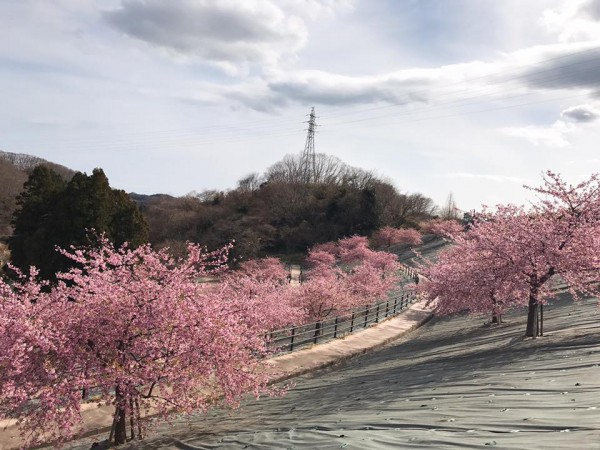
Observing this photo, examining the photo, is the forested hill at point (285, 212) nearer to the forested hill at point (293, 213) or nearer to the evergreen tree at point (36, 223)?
the forested hill at point (293, 213)

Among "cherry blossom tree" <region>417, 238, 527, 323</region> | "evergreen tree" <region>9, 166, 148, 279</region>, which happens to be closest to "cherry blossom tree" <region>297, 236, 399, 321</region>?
"cherry blossom tree" <region>417, 238, 527, 323</region>

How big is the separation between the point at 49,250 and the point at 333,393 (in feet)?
85.2

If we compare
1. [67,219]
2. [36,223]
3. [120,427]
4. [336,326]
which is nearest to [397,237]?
[67,219]

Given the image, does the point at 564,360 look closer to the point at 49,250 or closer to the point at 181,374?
the point at 181,374

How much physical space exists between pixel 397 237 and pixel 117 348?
64050 millimetres


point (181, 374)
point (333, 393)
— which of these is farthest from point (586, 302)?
point (181, 374)

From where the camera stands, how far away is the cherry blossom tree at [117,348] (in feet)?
26.9

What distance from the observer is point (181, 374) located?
→ 886 cm

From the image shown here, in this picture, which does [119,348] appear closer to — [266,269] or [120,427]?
[120,427]

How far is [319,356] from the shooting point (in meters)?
19.3

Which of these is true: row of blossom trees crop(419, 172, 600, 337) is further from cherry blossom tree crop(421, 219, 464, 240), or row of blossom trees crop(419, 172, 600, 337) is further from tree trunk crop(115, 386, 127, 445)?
cherry blossom tree crop(421, 219, 464, 240)

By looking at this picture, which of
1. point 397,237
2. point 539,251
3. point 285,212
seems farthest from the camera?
point 285,212

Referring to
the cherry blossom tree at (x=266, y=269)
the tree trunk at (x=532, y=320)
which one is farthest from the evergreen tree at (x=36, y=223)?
the tree trunk at (x=532, y=320)

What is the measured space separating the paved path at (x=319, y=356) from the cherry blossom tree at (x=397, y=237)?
39.5 metres
